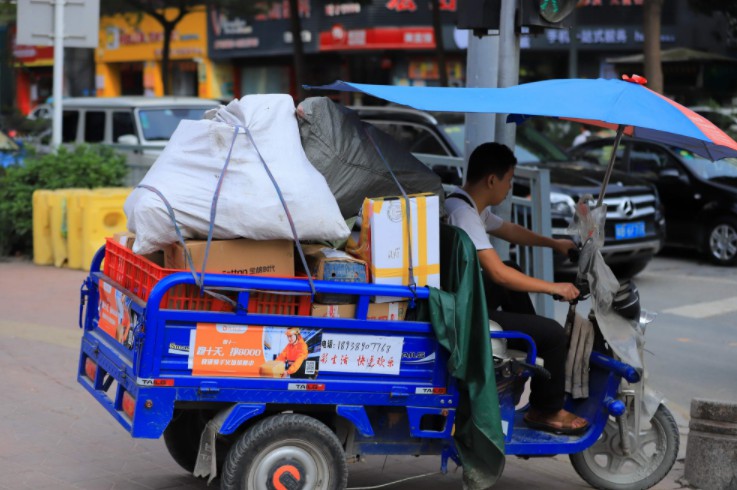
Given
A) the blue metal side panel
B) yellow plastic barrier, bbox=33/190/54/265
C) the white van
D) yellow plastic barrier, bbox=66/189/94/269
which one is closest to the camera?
the blue metal side panel

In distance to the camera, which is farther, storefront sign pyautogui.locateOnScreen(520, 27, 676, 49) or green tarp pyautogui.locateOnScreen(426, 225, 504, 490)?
storefront sign pyautogui.locateOnScreen(520, 27, 676, 49)

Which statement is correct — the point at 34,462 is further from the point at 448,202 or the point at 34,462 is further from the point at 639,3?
the point at 639,3

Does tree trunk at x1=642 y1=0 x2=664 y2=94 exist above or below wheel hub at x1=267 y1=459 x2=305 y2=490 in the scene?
above

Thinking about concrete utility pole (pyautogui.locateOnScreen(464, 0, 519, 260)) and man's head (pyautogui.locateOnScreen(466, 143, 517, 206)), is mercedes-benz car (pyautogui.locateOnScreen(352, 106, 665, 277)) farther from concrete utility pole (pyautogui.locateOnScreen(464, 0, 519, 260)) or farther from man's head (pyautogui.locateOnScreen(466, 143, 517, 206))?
man's head (pyautogui.locateOnScreen(466, 143, 517, 206))

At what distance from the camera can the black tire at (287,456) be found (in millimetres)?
4355

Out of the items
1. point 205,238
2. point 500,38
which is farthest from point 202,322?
point 500,38

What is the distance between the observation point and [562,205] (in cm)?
1130

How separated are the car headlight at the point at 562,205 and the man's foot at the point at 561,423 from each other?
6285 millimetres

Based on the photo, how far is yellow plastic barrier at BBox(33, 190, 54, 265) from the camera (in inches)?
471

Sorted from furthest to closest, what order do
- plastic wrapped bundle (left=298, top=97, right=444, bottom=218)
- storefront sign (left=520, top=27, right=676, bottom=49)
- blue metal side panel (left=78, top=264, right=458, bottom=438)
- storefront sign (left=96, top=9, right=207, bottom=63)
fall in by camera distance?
storefront sign (left=96, top=9, right=207, bottom=63)
storefront sign (left=520, top=27, right=676, bottom=49)
plastic wrapped bundle (left=298, top=97, right=444, bottom=218)
blue metal side panel (left=78, top=264, right=458, bottom=438)

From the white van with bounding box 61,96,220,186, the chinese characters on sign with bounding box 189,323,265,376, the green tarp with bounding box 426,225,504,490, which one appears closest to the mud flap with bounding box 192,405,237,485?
the chinese characters on sign with bounding box 189,323,265,376

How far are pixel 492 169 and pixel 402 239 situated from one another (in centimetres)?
92

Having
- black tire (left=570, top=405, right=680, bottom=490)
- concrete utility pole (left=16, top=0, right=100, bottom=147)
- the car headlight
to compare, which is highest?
concrete utility pole (left=16, top=0, right=100, bottom=147)

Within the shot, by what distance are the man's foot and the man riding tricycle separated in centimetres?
7
